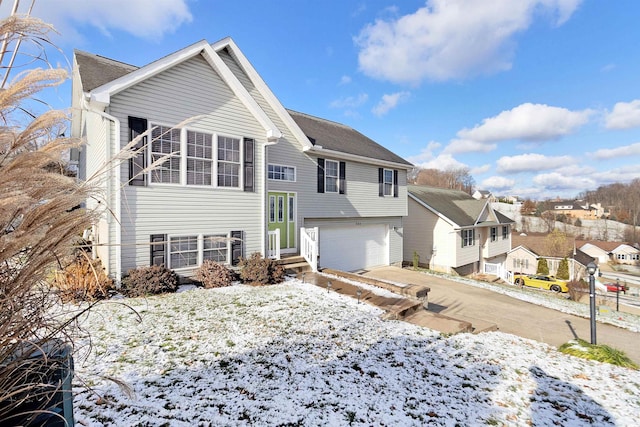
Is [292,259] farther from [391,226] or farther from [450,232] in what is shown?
[450,232]

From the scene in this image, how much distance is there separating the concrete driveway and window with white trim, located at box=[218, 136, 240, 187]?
286 inches

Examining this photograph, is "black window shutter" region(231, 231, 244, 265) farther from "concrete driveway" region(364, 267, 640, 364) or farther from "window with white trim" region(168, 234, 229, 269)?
"concrete driveway" region(364, 267, 640, 364)

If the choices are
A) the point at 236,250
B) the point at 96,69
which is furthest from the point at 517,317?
the point at 96,69

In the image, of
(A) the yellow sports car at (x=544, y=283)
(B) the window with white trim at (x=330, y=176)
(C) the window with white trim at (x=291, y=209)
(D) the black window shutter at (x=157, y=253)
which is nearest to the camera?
(D) the black window shutter at (x=157, y=253)

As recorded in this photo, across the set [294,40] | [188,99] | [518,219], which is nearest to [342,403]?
[188,99]

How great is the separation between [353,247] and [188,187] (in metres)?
7.97

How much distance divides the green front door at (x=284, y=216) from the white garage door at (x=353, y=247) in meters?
1.71

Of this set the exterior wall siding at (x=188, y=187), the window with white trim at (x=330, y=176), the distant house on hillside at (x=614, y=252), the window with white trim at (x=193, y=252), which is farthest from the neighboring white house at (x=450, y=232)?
the distant house on hillside at (x=614, y=252)

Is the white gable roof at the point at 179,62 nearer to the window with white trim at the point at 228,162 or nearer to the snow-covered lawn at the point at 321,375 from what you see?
the window with white trim at the point at 228,162

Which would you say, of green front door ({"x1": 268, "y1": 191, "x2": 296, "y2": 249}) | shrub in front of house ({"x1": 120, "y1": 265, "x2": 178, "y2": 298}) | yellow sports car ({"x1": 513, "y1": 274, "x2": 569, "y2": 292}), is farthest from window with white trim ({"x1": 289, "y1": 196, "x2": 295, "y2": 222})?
yellow sports car ({"x1": 513, "y1": 274, "x2": 569, "y2": 292})

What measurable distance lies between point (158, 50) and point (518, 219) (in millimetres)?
67729

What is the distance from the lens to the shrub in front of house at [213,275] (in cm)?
842

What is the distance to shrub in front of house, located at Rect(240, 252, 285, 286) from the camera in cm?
893

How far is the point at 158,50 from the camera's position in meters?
8.37
